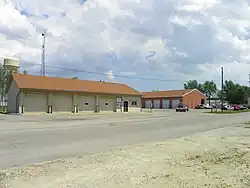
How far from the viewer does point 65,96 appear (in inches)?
1697

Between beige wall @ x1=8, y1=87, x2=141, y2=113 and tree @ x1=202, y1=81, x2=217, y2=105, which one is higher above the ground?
tree @ x1=202, y1=81, x2=217, y2=105

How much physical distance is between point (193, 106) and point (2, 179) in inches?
2921

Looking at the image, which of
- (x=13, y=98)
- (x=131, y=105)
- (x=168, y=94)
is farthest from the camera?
(x=168, y=94)

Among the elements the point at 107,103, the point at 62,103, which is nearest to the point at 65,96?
the point at 62,103

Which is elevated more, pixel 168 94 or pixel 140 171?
pixel 168 94

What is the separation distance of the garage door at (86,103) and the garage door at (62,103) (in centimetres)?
162

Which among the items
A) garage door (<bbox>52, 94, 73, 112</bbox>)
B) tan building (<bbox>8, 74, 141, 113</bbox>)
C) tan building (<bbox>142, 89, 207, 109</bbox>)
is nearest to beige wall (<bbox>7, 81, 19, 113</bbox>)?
tan building (<bbox>8, 74, 141, 113</bbox>)

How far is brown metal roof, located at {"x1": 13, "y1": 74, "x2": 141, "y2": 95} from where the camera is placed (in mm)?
40938

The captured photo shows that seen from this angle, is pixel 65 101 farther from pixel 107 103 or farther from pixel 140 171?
pixel 140 171

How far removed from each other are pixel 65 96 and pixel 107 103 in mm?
7759

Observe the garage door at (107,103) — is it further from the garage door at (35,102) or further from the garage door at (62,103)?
the garage door at (35,102)

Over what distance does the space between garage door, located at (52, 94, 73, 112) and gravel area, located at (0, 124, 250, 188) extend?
32631 mm

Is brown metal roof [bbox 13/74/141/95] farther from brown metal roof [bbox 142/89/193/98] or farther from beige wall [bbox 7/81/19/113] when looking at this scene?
brown metal roof [bbox 142/89/193/98]

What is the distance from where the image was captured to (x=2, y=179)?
6711mm
